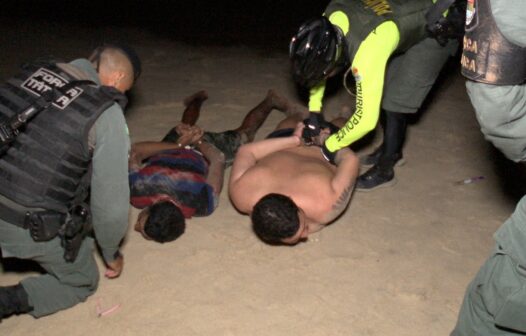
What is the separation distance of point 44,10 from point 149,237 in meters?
5.44

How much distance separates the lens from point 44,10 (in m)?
6.94

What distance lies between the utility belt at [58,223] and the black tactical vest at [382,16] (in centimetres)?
159

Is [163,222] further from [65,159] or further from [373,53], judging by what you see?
[373,53]

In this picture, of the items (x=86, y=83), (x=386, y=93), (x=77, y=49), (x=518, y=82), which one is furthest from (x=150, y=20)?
(x=518, y=82)

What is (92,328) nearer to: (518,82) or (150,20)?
(518,82)

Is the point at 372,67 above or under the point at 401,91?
above

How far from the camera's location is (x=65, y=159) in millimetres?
1988

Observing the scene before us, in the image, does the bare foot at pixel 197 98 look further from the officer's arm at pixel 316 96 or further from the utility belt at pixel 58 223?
the utility belt at pixel 58 223

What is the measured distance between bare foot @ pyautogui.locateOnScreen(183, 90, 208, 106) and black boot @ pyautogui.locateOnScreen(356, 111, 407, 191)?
1541 mm

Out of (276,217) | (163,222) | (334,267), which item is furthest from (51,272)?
(334,267)

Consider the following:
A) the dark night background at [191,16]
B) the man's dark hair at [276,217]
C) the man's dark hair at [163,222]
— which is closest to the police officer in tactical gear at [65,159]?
the man's dark hair at [163,222]

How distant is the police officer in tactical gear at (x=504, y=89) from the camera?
1212 millimetres

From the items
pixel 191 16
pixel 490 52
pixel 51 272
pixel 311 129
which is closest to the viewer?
pixel 490 52

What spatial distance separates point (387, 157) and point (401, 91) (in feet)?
1.50
